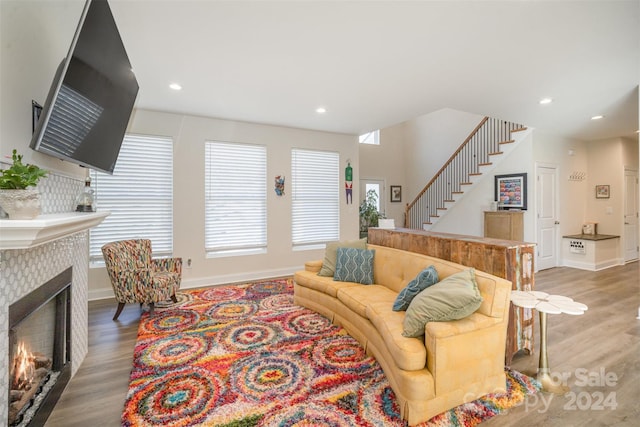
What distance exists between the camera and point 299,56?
286 cm

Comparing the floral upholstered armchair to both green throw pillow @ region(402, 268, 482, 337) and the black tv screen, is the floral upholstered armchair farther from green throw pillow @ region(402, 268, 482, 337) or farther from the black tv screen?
green throw pillow @ region(402, 268, 482, 337)

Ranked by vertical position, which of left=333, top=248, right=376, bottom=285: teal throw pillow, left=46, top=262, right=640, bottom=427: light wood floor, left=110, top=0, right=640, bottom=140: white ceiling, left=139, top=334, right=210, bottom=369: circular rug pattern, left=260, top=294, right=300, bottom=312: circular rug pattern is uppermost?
left=110, top=0, right=640, bottom=140: white ceiling

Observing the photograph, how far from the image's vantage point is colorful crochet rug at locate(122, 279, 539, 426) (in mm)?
1896

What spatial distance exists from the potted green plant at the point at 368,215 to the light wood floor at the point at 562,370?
4.48 metres

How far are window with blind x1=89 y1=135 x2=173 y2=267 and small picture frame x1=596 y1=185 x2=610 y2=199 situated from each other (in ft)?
27.8

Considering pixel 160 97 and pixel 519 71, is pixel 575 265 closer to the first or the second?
pixel 519 71

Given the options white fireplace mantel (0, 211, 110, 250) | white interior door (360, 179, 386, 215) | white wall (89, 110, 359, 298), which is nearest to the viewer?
white fireplace mantel (0, 211, 110, 250)

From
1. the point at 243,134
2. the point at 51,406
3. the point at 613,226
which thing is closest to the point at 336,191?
the point at 243,134

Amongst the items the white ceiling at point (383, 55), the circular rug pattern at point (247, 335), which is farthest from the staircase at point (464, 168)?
the circular rug pattern at point (247, 335)

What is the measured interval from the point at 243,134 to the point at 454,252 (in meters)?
3.85

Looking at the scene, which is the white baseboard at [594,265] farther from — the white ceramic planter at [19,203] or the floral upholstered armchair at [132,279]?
the white ceramic planter at [19,203]

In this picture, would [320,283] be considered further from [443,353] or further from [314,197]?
[314,197]

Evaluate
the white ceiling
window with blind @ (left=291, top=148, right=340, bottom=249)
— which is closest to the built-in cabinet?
the white ceiling

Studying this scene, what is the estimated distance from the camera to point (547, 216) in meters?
5.97
